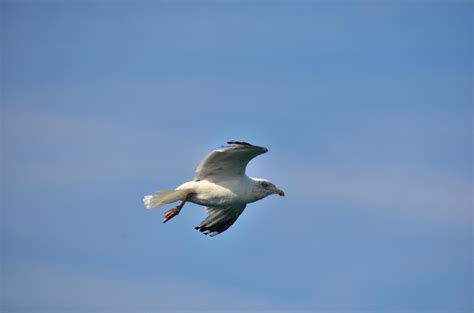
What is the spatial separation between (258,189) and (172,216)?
2.48 m

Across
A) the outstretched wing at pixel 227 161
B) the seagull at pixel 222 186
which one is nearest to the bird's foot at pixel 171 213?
the seagull at pixel 222 186

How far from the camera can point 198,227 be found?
3303 centimetres

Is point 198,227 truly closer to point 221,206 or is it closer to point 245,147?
point 221,206

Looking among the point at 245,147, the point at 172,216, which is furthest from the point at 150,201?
the point at 245,147

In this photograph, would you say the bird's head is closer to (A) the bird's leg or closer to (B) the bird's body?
(B) the bird's body

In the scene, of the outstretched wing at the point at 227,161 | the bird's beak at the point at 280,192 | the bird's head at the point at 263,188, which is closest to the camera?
the outstretched wing at the point at 227,161

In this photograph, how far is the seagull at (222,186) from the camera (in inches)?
1180

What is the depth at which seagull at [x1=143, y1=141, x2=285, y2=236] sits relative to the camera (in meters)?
30.0

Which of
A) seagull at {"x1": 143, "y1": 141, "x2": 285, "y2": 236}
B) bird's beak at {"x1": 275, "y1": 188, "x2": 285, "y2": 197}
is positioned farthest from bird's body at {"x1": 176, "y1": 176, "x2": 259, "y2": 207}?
bird's beak at {"x1": 275, "y1": 188, "x2": 285, "y2": 197}

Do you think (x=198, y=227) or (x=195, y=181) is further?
(x=198, y=227)

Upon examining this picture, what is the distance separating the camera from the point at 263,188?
1241 inches

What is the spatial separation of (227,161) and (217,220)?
120 inches

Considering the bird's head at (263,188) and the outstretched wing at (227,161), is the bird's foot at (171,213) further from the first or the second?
the bird's head at (263,188)

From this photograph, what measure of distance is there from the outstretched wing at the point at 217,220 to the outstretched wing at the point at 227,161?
2030 millimetres
